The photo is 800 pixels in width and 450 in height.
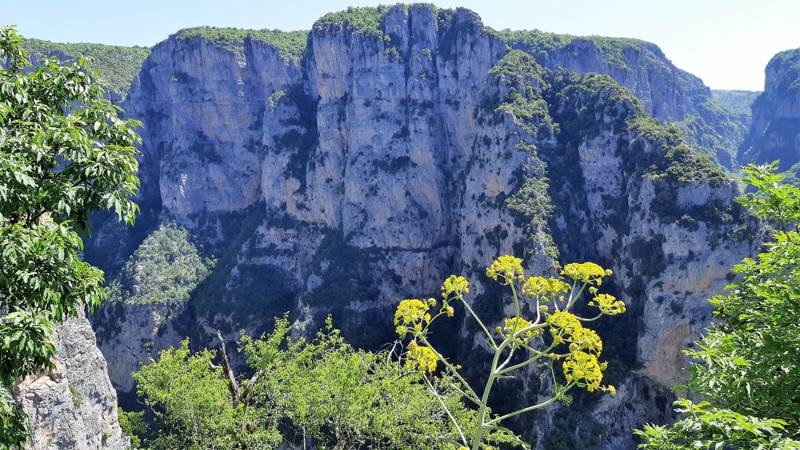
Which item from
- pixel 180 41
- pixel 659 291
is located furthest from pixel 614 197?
pixel 180 41

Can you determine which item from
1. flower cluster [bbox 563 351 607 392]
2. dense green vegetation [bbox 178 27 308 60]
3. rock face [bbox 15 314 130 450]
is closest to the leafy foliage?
flower cluster [bbox 563 351 607 392]

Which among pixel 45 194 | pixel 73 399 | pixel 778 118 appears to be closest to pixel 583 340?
pixel 45 194

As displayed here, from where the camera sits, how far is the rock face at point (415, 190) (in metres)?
61.0

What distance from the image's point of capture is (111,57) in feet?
463

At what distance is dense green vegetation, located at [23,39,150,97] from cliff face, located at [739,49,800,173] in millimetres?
167388

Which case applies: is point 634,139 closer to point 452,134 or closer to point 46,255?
point 452,134

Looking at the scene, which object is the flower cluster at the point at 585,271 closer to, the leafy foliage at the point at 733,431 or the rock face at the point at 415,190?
the leafy foliage at the point at 733,431

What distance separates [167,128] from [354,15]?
50.9 m

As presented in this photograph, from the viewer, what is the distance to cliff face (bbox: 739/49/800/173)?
149 m

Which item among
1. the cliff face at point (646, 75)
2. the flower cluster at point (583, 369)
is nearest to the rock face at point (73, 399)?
the flower cluster at point (583, 369)

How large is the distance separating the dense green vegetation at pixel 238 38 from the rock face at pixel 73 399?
9802 centimetres

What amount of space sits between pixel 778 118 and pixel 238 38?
15001 centimetres

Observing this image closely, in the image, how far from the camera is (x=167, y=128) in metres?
123

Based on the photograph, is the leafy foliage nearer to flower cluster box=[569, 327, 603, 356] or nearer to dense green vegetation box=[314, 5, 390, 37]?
flower cluster box=[569, 327, 603, 356]
